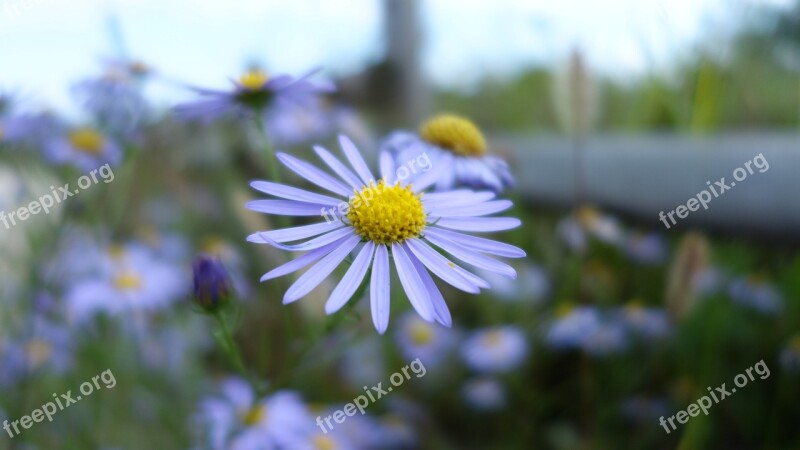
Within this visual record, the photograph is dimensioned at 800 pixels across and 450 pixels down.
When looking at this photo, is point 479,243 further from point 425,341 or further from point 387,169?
point 425,341

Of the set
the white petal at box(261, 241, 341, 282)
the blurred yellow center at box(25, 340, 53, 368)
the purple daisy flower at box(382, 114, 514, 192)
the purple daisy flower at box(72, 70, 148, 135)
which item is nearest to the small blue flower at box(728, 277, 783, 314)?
the purple daisy flower at box(382, 114, 514, 192)

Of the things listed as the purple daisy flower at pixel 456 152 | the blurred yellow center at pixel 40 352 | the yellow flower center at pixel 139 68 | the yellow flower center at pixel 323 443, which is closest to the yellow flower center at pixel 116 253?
the blurred yellow center at pixel 40 352

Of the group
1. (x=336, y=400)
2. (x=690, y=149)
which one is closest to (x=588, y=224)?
(x=690, y=149)

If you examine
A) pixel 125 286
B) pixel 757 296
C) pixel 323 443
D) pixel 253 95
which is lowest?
pixel 757 296

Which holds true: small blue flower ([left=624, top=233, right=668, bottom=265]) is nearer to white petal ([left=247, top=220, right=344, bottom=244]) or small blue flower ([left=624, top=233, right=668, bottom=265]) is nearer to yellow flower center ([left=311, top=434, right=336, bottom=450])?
yellow flower center ([left=311, top=434, right=336, bottom=450])

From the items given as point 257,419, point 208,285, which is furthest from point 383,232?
point 257,419
